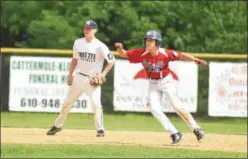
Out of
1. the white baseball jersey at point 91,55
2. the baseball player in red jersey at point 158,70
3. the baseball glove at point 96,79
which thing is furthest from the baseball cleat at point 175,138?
the white baseball jersey at point 91,55

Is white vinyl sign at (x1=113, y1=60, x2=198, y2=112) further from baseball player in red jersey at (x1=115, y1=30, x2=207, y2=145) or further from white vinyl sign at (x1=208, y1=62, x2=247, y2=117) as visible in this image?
baseball player in red jersey at (x1=115, y1=30, x2=207, y2=145)

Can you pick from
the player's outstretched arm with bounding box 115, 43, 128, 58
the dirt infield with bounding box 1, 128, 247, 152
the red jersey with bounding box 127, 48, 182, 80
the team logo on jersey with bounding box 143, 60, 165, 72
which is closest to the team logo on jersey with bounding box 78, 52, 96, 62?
the player's outstretched arm with bounding box 115, 43, 128, 58

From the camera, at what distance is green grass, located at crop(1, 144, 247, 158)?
1096 cm

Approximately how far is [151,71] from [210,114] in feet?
31.6

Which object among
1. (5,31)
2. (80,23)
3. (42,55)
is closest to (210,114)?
(42,55)

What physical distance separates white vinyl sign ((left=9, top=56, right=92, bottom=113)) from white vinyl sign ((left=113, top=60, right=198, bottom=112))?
998 mm

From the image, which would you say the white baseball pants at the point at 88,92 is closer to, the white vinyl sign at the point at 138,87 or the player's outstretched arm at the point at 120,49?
the player's outstretched arm at the point at 120,49

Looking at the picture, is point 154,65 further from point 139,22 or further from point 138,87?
point 139,22

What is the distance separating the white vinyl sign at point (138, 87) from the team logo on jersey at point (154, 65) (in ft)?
29.7

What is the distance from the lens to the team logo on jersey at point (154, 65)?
42.3 ft

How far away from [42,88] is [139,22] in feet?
25.6

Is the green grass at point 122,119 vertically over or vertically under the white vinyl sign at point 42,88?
under

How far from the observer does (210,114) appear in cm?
2233

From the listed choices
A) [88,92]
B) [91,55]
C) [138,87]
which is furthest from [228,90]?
[91,55]
